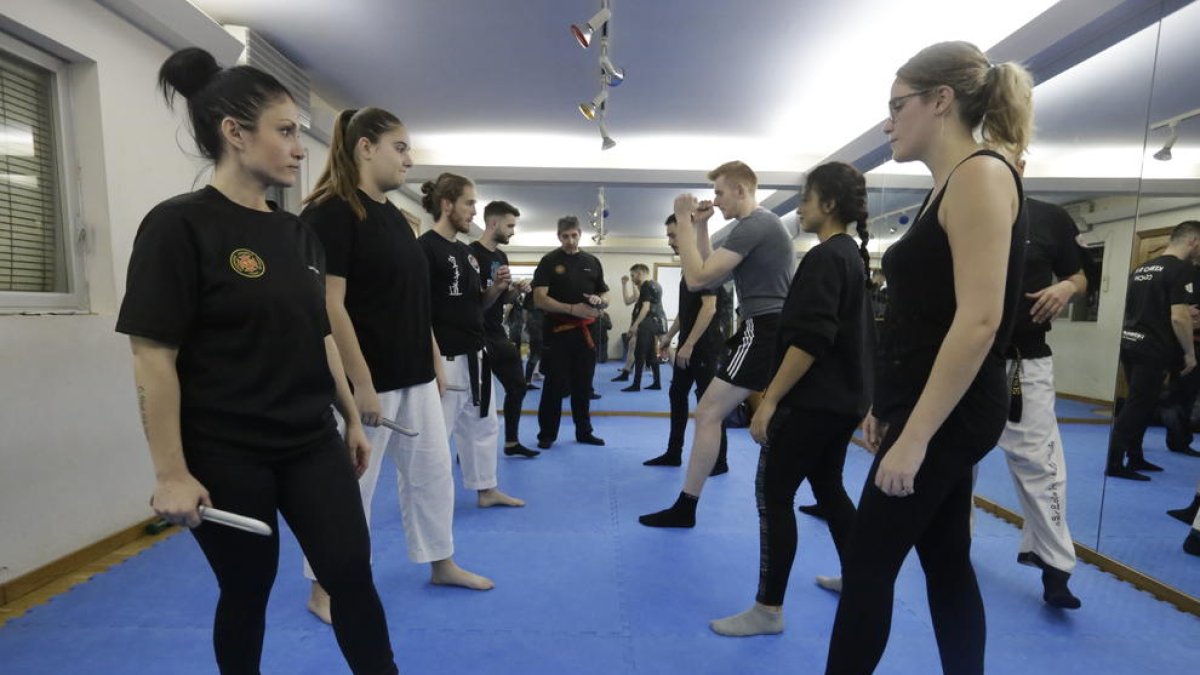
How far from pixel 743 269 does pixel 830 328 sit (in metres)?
0.72

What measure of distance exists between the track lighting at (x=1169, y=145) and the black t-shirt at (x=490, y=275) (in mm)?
3094

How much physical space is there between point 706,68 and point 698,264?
224 cm

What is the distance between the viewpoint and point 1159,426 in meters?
2.81

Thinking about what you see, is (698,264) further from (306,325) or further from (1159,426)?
(1159,426)

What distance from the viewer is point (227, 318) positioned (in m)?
1.05

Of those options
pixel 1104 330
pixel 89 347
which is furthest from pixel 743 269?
pixel 89 347

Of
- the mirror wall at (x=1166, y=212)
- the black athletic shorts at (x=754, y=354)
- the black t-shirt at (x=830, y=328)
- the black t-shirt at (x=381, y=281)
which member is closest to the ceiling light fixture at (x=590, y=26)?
the black t-shirt at (x=381, y=281)

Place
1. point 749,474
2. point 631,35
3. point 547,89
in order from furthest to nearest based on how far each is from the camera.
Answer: point 547,89 → point 749,474 → point 631,35

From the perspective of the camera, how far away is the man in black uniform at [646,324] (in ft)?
20.5

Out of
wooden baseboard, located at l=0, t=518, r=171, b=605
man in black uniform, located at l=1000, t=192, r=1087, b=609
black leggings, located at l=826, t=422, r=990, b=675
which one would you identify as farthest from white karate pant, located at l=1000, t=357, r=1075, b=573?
wooden baseboard, located at l=0, t=518, r=171, b=605

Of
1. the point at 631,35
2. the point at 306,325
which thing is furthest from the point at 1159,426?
the point at 306,325

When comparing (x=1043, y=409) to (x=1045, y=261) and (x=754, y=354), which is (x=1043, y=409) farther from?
(x=754, y=354)

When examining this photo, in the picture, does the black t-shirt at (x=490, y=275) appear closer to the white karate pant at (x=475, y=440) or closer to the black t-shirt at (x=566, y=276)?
the white karate pant at (x=475, y=440)

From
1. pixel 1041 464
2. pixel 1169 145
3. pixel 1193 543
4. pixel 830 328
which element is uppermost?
pixel 1169 145
